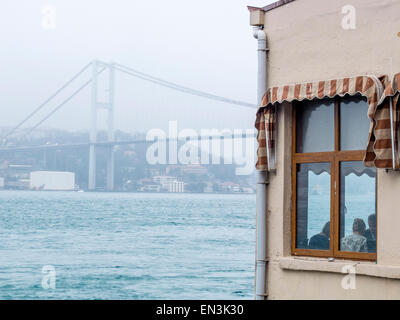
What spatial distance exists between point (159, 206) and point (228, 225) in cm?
2547

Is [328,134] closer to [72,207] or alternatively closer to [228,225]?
[228,225]

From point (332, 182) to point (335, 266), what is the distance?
2.13 ft

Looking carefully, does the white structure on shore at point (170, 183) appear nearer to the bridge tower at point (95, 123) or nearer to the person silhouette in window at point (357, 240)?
the bridge tower at point (95, 123)

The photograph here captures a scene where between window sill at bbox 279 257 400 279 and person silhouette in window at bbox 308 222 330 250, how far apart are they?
109 mm

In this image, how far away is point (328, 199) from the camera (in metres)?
5.81

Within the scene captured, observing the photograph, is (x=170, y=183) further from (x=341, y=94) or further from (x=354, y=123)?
(x=341, y=94)

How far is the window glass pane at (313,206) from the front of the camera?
19.1 feet

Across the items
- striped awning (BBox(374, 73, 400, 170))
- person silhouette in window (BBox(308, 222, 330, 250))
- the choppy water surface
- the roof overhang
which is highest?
the roof overhang

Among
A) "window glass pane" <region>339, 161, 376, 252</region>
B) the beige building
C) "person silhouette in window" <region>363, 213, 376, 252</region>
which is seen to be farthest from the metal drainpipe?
"person silhouette in window" <region>363, 213, 376, 252</region>

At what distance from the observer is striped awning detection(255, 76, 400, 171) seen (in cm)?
515

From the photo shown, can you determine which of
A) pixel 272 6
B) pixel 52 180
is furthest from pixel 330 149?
pixel 52 180

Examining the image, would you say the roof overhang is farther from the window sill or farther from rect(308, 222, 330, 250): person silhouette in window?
the window sill

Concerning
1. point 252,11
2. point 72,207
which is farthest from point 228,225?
point 252,11

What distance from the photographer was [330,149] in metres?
5.78
